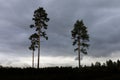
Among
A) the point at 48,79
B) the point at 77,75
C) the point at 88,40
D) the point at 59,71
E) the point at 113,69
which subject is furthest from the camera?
the point at 88,40

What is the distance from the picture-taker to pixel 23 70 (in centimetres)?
A: 3859

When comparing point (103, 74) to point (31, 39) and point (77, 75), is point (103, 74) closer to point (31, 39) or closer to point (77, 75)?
point (77, 75)

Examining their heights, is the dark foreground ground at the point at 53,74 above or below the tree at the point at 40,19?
below

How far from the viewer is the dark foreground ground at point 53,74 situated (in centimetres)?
3414

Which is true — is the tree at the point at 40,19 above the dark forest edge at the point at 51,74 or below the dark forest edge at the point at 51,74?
above

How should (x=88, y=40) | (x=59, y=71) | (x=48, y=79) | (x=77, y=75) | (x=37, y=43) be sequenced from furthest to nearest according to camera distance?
(x=88, y=40) < (x=37, y=43) < (x=59, y=71) < (x=77, y=75) < (x=48, y=79)

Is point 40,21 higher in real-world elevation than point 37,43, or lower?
higher

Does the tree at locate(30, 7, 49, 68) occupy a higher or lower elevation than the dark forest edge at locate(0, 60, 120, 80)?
higher

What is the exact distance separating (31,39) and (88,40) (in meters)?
14.8

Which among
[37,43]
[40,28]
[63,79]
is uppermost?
[40,28]

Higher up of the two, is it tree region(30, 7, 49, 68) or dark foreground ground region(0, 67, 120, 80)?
tree region(30, 7, 49, 68)

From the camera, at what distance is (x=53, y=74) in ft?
124

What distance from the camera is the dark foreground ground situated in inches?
1344

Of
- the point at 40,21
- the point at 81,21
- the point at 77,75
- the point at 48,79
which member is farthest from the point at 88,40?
the point at 48,79
